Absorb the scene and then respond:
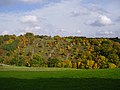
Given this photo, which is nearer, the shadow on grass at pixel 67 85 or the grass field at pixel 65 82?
the shadow on grass at pixel 67 85

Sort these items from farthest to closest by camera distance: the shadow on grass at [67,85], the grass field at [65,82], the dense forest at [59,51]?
the dense forest at [59,51] < the grass field at [65,82] < the shadow on grass at [67,85]

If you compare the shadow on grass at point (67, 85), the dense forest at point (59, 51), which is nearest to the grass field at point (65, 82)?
the shadow on grass at point (67, 85)

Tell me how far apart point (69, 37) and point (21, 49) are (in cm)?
3399

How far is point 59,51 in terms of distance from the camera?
152m

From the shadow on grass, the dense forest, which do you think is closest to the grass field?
the shadow on grass

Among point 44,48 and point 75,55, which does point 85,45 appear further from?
point 44,48

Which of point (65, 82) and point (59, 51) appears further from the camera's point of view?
point (59, 51)

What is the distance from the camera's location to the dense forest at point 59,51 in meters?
111

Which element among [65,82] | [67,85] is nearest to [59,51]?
[65,82]

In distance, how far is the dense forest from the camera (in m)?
111

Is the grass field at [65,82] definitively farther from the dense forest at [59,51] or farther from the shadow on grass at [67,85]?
the dense forest at [59,51]

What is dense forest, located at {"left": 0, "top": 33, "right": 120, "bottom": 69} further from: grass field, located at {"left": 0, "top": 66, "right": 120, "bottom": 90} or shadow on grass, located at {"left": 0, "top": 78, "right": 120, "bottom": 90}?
shadow on grass, located at {"left": 0, "top": 78, "right": 120, "bottom": 90}

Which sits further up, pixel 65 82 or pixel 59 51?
pixel 59 51

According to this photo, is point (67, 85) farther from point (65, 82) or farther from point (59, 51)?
point (59, 51)
